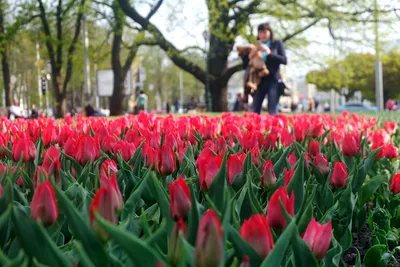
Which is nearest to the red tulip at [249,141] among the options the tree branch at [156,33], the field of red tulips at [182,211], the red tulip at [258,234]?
the field of red tulips at [182,211]

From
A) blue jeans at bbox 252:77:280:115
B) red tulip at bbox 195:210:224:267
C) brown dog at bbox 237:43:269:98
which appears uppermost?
brown dog at bbox 237:43:269:98

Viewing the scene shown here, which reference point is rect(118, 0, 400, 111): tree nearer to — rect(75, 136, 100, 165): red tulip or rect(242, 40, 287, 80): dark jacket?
rect(242, 40, 287, 80): dark jacket

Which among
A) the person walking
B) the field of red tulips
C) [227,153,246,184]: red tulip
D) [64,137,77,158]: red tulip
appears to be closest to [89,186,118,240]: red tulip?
the field of red tulips

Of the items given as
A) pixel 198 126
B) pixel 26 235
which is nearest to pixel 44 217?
pixel 26 235

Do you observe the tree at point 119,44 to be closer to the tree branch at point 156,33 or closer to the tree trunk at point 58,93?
the tree branch at point 156,33

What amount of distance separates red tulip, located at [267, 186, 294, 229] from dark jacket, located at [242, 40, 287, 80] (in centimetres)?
832

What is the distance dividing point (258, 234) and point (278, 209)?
8.9 inches

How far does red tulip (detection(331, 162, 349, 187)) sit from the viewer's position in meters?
1.98

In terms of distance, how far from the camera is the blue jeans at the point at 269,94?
33.6 ft

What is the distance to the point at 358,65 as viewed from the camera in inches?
1094

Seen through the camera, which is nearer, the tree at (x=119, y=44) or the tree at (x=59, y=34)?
the tree at (x=119, y=44)

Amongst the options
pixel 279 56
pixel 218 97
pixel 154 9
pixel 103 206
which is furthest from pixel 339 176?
pixel 218 97

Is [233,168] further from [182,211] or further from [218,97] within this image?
[218,97]

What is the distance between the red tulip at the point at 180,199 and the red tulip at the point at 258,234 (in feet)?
0.80
